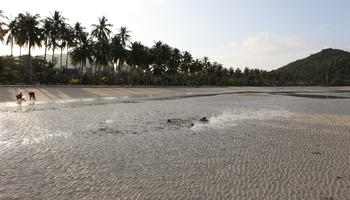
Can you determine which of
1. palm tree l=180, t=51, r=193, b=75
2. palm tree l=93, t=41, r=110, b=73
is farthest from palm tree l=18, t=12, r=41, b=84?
palm tree l=180, t=51, r=193, b=75

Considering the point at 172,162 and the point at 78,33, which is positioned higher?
the point at 78,33

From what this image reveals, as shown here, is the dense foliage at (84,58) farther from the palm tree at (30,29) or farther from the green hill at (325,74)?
the green hill at (325,74)

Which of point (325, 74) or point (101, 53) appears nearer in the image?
point (101, 53)

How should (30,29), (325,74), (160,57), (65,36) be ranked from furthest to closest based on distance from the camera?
(325,74)
(160,57)
(65,36)
(30,29)

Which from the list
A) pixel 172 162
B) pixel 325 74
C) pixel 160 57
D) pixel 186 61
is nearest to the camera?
pixel 172 162

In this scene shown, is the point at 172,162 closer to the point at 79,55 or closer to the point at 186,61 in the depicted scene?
the point at 79,55

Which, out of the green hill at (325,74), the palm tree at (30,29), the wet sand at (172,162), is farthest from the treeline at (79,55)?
the green hill at (325,74)

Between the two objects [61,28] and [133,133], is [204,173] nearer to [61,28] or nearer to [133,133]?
[133,133]

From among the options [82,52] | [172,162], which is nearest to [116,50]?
[82,52]

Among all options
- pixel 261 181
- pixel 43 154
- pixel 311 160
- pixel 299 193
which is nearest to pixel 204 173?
pixel 261 181

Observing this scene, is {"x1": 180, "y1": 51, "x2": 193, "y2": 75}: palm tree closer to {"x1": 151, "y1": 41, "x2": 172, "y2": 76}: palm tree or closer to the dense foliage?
the dense foliage

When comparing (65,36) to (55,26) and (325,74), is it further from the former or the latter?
(325,74)

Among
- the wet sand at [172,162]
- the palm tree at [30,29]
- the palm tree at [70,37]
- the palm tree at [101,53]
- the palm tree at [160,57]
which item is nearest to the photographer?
the wet sand at [172,162]

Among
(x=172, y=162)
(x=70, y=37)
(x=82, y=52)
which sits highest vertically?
(x=70, y=37)
